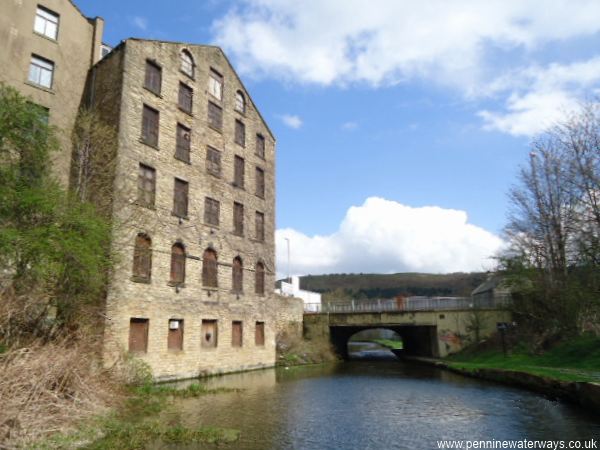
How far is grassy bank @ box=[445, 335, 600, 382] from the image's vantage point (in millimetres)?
17241

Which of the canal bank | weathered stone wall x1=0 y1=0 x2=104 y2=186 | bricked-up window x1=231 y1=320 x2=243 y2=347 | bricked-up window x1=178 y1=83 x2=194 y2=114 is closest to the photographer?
the canal bank

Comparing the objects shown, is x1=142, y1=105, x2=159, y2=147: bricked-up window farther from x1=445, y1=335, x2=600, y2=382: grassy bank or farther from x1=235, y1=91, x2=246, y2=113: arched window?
x1=445, y1=335, x2=600, y2=382: grassy bank

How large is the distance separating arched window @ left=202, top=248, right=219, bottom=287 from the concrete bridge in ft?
43.8

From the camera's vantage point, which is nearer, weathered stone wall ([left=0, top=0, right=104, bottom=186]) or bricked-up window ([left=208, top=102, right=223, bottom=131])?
weathered stone wall ([left=0, top=0, right=104, bottom=186])

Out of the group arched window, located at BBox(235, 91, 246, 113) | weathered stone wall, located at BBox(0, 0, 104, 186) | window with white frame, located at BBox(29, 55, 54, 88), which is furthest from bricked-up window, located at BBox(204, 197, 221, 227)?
window with white frame, located at BBox(29, 55, 54, 88)

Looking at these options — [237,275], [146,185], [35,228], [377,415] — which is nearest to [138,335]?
[146,185]

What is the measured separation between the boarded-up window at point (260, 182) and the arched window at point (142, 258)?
10136 millimetres

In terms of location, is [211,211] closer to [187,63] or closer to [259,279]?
[259,279]

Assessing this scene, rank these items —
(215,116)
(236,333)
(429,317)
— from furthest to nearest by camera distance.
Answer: (429,317) → (215,116) → (236,333)

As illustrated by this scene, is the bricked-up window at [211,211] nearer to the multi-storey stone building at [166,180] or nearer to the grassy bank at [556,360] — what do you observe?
the multi-storey stone building at [166,180]

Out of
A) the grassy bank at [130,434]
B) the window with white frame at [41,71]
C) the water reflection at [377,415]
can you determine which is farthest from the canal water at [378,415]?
the window with white frame at [41,71]

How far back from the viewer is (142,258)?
67.4 ft

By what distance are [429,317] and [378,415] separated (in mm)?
21142

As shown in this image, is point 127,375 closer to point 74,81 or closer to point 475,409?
point 475,409
